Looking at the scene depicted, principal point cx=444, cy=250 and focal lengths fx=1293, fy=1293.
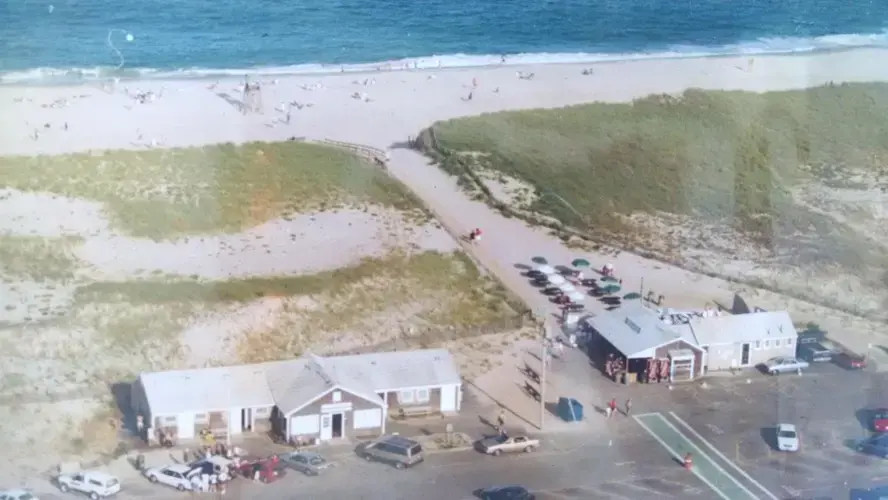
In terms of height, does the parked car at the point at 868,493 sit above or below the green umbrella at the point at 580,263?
below

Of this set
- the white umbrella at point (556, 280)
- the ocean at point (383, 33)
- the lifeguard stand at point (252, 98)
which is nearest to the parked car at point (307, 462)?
the white umbrella at point (556, 280)

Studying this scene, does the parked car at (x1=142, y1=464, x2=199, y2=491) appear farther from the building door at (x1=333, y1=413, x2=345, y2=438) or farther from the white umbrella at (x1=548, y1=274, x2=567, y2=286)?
the white umbrella at (x1=548, y1=274, x2=567, y2=286)

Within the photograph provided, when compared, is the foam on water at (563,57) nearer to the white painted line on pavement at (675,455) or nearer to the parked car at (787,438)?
the white painted line on pavement at (675,455)

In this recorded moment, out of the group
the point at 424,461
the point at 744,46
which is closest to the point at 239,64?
the point at 744,46

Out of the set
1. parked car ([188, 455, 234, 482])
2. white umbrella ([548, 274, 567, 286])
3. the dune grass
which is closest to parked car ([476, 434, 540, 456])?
parked car ([188, 455, 234, 482])

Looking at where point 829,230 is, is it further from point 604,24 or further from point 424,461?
point 604,24

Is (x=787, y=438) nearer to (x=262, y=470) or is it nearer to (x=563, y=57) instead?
(x=262, y=470)
